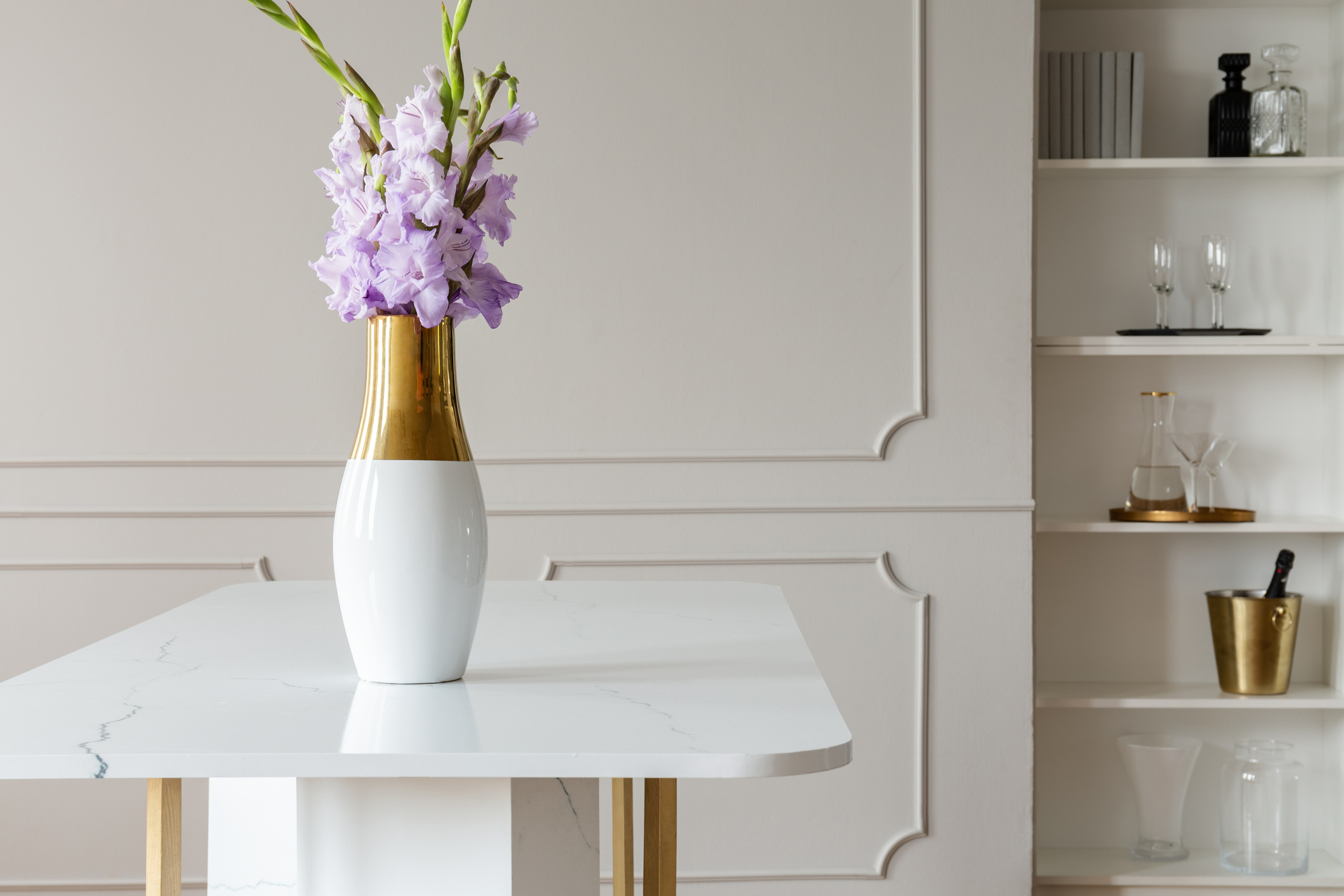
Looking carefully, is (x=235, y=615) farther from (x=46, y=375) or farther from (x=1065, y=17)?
(x=1065, y=17)

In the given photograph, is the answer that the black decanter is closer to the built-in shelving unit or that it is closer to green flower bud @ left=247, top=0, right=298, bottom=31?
the built-in shelving unit

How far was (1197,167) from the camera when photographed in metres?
2.40

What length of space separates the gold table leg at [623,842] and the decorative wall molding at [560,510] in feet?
3.19

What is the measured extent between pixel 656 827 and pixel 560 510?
1.18 m

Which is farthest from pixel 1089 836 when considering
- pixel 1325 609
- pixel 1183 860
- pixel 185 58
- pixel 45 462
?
pixel 185 58

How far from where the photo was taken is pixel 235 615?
1.31 m

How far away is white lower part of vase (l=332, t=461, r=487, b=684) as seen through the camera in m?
0.95

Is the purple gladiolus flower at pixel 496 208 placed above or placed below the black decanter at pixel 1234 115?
below

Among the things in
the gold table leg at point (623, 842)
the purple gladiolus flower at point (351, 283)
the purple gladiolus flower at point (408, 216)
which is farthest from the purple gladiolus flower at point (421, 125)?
the gold table leg at point (623, 842)

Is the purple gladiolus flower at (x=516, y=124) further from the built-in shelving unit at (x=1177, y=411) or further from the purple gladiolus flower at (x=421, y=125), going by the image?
the built-in shelving unit at (x=1177, y=411)

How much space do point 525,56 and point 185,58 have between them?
0.73m

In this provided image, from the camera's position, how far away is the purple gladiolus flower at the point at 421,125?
3.01ft

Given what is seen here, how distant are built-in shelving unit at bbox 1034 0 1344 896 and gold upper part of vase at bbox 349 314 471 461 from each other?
6.21 ft

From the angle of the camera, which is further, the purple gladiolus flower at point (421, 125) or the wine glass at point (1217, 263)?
the wine glass at point (1217, 263)
